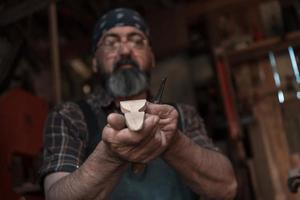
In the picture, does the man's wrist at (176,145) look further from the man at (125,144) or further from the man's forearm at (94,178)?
the man's forearm at (94,178)

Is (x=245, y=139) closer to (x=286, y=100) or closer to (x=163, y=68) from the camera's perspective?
(x=286, y=100)

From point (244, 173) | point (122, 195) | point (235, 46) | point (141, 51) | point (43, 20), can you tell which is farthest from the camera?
point (43, 20)

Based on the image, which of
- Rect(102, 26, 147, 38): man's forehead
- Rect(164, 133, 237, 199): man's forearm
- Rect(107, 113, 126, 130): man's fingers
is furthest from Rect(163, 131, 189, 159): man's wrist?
Rect(102, 26, 147, 38): man's forehead

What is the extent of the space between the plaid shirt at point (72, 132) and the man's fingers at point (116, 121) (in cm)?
52

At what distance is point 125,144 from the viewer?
115 cm

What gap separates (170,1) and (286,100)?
1.36 m

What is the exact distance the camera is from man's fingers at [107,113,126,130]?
1.09 m

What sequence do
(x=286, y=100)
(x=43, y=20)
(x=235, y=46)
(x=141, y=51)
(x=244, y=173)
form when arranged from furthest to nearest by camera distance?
(x=43, y=20) < (x=235, y=46) < (x=286, y=100) < (x=244, y=173) < (x=141, y=51)

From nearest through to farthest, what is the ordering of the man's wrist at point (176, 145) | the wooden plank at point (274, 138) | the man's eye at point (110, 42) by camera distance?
the man's wrist at point (176, 145) < the man's eye at point (110, 42) < the wooden plank at point (274, 138)

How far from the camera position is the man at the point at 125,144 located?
1.21 m

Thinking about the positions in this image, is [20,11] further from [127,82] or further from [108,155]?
[108,155]

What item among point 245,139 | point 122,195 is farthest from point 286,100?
point 122,195

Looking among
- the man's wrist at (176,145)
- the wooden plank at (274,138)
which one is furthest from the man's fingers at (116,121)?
the wooden plank at (274,138)

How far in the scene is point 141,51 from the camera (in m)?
2.02
